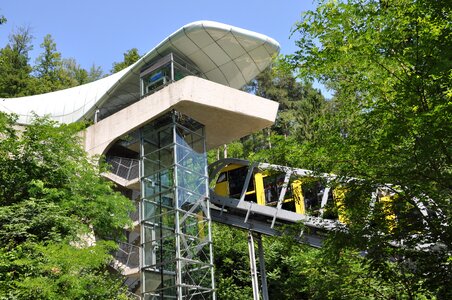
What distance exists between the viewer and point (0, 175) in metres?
12.1

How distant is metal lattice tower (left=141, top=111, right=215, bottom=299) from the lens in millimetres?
14711

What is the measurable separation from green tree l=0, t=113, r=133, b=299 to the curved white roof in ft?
14.8

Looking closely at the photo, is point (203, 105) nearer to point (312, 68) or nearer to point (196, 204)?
point (196, 204)

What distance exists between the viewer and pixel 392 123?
5.84 meters

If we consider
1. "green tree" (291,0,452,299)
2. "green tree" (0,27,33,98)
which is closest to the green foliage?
"green tree" (0,27,33,98)

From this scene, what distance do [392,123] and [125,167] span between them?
47.0 ft

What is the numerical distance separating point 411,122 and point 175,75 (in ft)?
43.4

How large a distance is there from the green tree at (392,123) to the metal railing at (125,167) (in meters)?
11.8

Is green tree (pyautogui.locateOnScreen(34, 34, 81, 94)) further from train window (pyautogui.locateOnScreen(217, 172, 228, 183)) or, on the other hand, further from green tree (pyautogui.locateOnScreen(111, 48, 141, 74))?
train window (pyautogui.locateOnScreen(217, 172, 228, 183))

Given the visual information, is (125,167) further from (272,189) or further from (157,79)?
(272,189)

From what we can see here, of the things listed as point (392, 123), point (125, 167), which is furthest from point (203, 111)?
point (392, 123)

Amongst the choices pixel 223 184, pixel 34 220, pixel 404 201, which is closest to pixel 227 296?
pixel 223 184

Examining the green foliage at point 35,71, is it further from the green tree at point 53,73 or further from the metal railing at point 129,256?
the metal railing at point 129,256

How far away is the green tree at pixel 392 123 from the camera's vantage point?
538 cm
